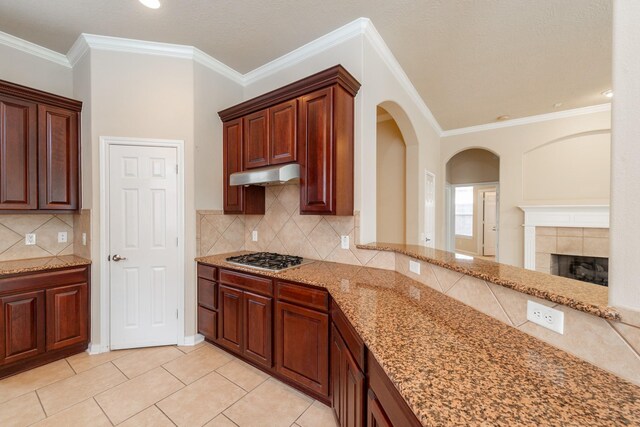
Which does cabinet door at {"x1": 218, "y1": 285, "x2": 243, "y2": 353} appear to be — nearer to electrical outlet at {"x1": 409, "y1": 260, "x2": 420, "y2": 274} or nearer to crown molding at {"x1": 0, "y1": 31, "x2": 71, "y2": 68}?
electrical outlet at {"x1": 409, "y1": 260, "x2": 420, "y2": 274}

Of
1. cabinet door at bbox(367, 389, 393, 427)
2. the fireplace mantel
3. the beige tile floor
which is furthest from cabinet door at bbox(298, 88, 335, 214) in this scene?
the fireplace mantel

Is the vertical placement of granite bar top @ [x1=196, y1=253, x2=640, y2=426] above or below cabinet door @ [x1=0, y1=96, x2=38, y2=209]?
below

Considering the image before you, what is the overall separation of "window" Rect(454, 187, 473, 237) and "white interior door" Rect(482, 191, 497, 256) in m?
0.37

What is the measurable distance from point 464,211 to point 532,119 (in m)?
3.94

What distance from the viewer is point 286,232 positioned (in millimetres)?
2857

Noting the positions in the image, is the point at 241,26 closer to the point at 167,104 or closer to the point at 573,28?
the point at 167,104

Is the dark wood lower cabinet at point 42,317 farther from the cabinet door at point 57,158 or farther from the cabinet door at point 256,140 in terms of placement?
the cabinet door at point 256,140

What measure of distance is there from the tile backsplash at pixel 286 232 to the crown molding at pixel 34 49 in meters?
2.16

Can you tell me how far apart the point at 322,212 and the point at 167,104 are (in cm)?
198

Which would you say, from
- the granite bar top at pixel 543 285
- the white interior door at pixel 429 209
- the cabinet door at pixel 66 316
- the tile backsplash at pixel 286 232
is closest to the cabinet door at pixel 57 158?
the cabinet door at pixel 66 316

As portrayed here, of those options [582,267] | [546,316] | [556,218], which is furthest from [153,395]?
[582,267]

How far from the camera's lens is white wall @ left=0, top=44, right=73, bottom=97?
2471 mm

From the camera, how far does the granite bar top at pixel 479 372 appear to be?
2.14 feet

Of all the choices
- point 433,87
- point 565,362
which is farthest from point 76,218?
point 433,87
